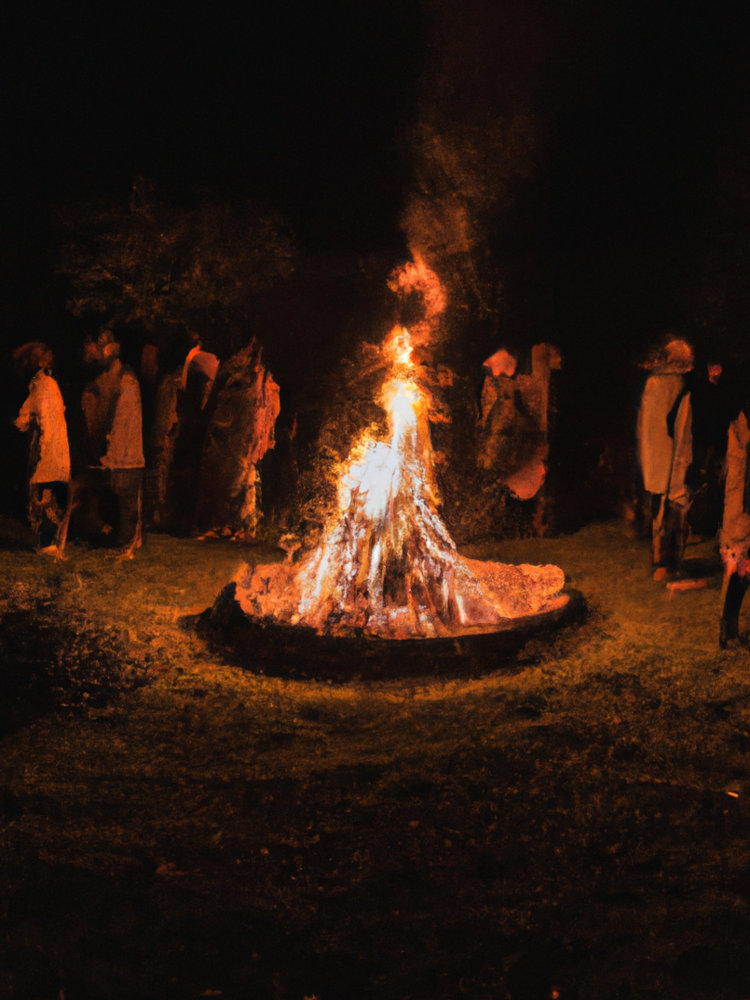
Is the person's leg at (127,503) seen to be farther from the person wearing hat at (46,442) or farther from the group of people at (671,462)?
the group of people at (671,462)

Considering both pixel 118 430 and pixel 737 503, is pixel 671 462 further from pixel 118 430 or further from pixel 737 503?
pixel 118 430

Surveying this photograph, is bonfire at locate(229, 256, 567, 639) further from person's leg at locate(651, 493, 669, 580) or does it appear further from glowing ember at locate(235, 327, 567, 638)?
person's leg at locate(651, 493, 669, 580)

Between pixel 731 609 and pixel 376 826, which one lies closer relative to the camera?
pixel 376 826

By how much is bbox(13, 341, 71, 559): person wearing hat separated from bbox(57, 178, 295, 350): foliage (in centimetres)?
263

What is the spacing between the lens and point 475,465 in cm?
1157

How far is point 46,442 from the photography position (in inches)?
379

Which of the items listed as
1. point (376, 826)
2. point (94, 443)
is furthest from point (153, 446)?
point (376, 826)

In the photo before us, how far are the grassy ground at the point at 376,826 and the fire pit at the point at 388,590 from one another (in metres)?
0.22

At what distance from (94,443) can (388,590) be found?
5017mm

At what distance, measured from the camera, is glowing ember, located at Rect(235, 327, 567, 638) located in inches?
263

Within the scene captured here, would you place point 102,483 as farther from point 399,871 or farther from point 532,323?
point 399,871

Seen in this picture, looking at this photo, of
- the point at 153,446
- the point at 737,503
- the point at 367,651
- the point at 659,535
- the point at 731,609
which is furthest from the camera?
the point at 153,446

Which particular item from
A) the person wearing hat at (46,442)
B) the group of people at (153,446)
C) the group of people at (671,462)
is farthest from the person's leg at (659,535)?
the person wearing hat at (46,442)

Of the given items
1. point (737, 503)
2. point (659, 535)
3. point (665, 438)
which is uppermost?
point (665, 438)
